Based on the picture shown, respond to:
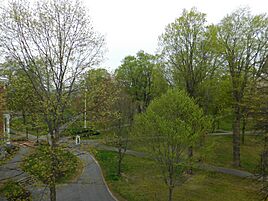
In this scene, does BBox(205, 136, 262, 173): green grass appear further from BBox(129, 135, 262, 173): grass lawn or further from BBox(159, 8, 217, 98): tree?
BBox(159, 8, 217, 98): tree

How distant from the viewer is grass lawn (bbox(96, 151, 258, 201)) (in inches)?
585

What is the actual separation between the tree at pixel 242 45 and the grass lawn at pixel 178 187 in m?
6.32

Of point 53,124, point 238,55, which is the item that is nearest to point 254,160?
point 238,55

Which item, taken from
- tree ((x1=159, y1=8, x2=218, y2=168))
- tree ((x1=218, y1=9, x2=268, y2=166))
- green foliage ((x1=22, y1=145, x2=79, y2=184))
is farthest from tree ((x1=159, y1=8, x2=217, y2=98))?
green foliage ((x1=22, y1=145, x2=79, y2=184))

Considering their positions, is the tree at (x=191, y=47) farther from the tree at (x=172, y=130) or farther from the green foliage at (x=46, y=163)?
the green foliage at (x=46, y=163)

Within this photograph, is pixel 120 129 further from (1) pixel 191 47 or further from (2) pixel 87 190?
(1) pixel 191 47

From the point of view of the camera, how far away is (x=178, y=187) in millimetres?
16500

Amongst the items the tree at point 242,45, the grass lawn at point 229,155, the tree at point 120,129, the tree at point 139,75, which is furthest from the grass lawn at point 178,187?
the tree at point 139,75

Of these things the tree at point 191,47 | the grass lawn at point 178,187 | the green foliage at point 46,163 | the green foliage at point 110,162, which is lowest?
the grass lawn at point 178,187

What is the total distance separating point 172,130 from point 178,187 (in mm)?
6446

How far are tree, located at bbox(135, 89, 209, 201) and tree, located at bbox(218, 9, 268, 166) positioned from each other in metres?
8.56

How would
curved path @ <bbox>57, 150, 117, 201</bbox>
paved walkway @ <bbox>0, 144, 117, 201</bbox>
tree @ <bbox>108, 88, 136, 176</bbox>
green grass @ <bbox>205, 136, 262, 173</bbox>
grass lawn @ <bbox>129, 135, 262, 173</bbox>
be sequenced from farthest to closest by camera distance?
green grass @ <bbox>205, 136, 262, 173</bbox>, grass lawn @ <bbox>129, 135, 262, 173</bbox>, tree @ <bbox>108, 88, 136, 176</bbox>, curved path @ <bbox>57, 150, 117, 201</bbox>, paved walkway @ <bbox>0, 144, 117, 201</bbox>

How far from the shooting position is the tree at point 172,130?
39.7 ft

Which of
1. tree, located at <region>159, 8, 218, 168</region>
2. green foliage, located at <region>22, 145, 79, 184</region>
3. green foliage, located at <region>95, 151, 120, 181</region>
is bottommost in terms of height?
green foliage, located at <region>95, 151, 120, 181</region>
